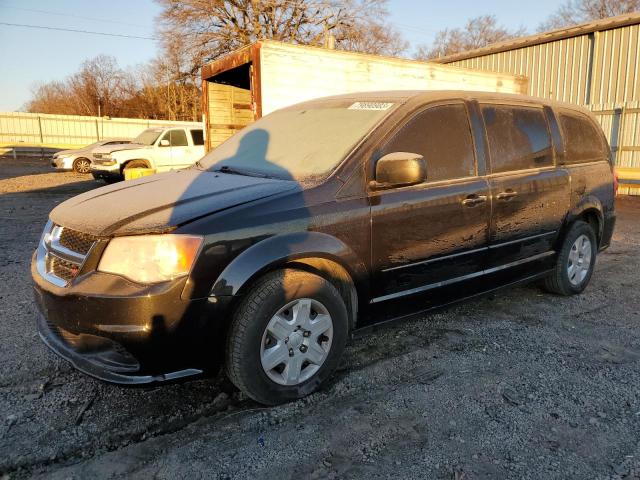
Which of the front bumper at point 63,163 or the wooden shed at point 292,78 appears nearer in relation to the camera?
the wooden shed at point 292,78

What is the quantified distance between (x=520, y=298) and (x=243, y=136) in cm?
289

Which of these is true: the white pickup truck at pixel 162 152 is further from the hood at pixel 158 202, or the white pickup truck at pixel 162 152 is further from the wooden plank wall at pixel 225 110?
the hood at pixel 158 202

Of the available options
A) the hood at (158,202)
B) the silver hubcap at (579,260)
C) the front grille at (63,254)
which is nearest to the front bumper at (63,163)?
the hood at (158,202)

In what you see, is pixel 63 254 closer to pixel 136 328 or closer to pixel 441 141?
pixel 136 328

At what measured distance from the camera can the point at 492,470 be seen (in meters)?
2.15

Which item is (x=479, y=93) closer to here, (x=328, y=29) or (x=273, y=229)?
(x=273, y=229)

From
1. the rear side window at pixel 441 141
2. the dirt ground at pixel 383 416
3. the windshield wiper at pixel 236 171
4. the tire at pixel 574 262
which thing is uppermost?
the rear side window at pixel 441 141

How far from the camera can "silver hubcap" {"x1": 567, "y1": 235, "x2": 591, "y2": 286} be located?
14.8ft

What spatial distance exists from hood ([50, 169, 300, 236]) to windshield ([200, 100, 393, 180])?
21 centimetres

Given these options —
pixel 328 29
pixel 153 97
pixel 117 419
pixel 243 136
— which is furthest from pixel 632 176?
pixel 153 97

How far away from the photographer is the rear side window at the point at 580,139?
14.4 ft

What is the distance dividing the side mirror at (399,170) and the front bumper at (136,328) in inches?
47.0

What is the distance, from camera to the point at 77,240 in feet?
8.27

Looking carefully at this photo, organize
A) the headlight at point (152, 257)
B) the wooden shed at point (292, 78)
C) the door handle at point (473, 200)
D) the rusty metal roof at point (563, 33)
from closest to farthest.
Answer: the headlight at point (152, 257) < the door handle at point (473, 200) < the wooden shed at point (292, 78) < the rusty metal roof at point (563, 33)
